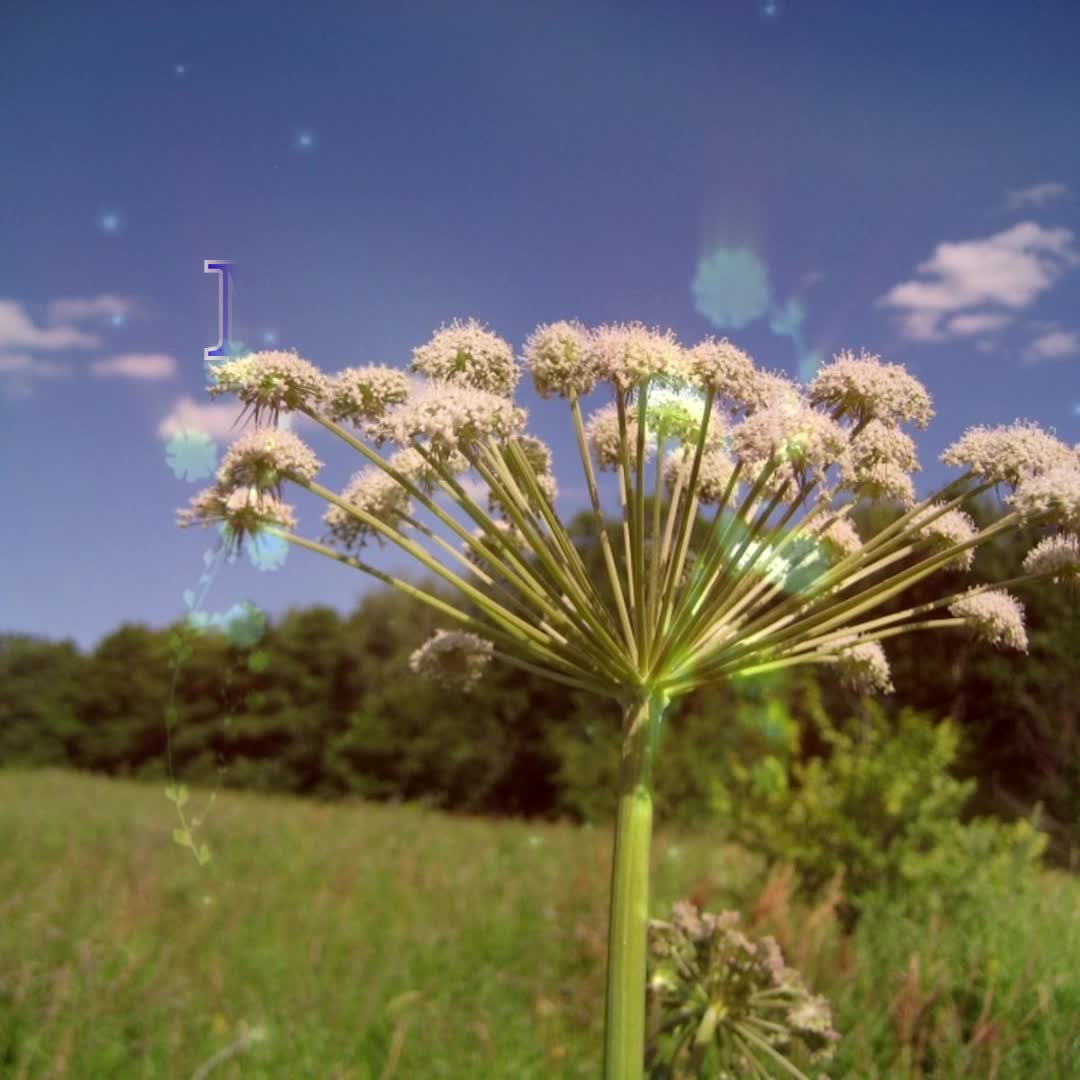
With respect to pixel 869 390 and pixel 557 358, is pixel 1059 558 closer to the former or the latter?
A: pixel 869 390

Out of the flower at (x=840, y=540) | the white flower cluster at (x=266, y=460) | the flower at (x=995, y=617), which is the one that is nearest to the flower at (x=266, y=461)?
the white flower cluster at (x=266, y=460)

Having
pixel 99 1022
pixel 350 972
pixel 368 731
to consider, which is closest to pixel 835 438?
pixel 99 1022

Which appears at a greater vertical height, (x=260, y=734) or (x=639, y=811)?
(x=639, y=811)

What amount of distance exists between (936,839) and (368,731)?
29947mm

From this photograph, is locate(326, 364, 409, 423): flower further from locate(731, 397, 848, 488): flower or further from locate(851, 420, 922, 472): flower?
locate(851, 420, 922, 472): flower

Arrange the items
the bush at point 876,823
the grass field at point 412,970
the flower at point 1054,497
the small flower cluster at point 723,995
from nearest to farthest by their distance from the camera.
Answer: the flower at point 1054,497 < the small flower cluster at point 723,995 < the grass field at point 412,970 < the bush at point 876,823

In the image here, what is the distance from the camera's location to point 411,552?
198 cm

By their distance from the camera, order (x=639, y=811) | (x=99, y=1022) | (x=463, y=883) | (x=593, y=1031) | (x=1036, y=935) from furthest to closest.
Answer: (x=463, y=883), (x=593, y=1031), (x=99, y=1022), (x=1036, y=935), (x=639, y=811)

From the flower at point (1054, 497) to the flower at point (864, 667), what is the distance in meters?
0.43

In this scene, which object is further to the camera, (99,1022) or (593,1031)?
(593,1031)

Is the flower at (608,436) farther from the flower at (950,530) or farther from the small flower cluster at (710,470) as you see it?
the flower at (950,530)

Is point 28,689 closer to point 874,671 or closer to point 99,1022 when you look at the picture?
point 99,1022

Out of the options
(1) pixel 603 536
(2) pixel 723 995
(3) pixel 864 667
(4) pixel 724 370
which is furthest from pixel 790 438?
(2) pixel 723 995

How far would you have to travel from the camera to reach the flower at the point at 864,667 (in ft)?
7.02
